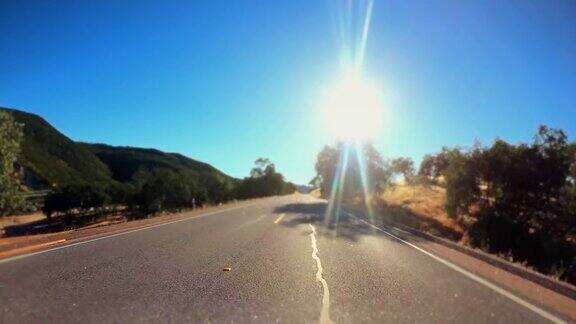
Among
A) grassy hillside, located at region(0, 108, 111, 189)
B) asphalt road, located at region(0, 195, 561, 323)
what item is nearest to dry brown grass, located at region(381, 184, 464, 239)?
asphalt road, located at region(0, 195, 561, 323)

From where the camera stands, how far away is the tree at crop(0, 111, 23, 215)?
2672 cm

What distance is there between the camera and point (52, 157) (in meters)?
133

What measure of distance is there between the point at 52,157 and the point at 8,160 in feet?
379

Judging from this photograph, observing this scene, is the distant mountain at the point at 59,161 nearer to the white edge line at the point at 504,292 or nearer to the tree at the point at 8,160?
the tree at the point at 8,160

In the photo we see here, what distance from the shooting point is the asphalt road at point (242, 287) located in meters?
5.93

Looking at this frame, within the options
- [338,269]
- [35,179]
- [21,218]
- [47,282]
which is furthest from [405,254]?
[35,179]

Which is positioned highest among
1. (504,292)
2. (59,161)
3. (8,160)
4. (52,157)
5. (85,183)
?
(52,157)

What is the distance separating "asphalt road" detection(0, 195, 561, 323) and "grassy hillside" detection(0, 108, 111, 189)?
4324 inches

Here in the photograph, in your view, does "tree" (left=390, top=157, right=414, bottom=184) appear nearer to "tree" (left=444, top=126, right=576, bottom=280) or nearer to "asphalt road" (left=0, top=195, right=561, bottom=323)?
"tree" (left=444, top=126, right=576, bottom=280)

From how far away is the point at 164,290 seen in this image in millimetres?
7160

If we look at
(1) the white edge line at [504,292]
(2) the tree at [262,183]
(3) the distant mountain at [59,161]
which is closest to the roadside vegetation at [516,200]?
(1) the white edge line at [504,292]

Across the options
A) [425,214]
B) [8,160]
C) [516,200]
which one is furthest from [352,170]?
[8,160]

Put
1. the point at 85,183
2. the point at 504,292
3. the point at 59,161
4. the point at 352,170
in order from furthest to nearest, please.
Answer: the point at 59,161 → the point at 85,183 → the point at 352,170 → the point at 504,292

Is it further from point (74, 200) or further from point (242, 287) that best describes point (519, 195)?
point (74, 200)
